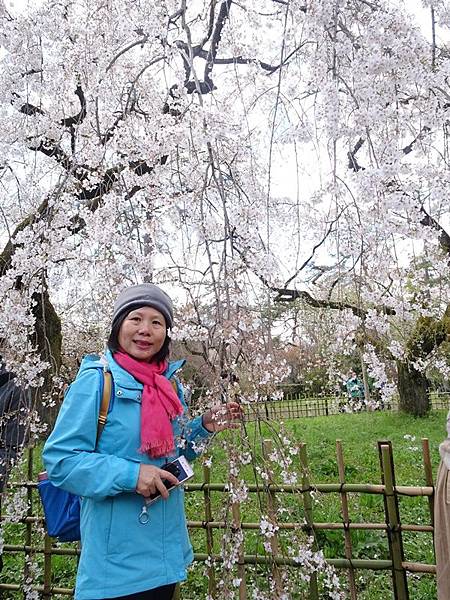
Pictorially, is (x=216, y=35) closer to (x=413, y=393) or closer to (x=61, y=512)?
(x=61, y=512)

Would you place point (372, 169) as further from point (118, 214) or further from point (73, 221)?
point (73, 221)

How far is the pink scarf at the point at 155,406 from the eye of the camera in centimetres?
129

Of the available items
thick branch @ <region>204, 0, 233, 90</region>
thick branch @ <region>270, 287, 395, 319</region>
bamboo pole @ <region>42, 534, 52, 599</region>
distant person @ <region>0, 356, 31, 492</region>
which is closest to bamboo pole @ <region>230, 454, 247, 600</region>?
bamboo pole @ <region>42, 534, 52, 599</region>

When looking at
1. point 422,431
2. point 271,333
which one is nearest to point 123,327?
point 271,333

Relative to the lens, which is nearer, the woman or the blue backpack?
the woman

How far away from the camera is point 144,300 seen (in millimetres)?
1431

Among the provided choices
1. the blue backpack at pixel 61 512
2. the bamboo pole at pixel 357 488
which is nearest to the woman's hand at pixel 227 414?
the blue backpack at pixel 61 512

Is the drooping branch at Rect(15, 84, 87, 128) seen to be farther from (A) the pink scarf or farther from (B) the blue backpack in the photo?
(B) the blue backpack

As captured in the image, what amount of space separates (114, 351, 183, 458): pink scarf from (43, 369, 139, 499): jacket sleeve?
76 millimetres

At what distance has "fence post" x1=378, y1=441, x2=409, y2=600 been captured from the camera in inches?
75.7

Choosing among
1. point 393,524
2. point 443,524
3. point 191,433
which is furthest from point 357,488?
point 191,433

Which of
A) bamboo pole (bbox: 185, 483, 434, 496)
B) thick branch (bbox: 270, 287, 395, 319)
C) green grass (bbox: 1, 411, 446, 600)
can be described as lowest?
green grass (bbox: 1, 411, 446, 600)

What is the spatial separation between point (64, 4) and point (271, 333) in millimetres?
2277

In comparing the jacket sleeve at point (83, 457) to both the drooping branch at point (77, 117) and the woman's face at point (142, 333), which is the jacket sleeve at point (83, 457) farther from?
the drooping branch at point (77, 117)
